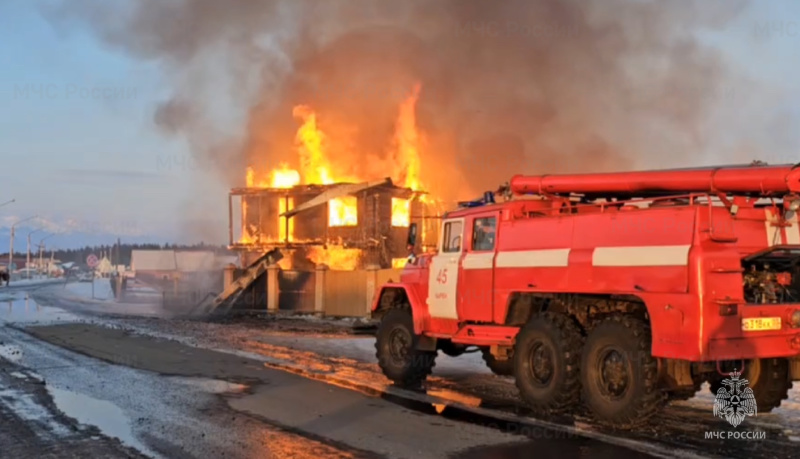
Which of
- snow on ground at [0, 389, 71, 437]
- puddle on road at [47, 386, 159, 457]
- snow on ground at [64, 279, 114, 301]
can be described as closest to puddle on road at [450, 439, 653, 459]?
puddle on road at [47, 386, 159, 457]

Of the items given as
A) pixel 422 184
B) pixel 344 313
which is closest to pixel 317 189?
pixel 422 184

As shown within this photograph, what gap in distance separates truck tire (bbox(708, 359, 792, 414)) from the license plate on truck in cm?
120

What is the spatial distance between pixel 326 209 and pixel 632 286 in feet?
85.7

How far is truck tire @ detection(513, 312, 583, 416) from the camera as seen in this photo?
846 centimetres

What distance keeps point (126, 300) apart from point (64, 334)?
22129mm

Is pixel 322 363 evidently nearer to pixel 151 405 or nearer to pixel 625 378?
pixel 151 405

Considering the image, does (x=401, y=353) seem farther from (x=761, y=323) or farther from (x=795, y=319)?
(x=795, y=319)

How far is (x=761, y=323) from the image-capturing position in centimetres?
734

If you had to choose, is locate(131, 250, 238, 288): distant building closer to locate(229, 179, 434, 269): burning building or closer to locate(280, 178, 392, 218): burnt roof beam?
locate(229, 179, 434, 269): burning building

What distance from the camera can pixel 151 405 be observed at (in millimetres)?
8789

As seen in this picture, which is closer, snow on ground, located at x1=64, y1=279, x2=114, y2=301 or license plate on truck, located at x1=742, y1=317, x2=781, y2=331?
license plate on truck, located at x1=742, y1=317, x2=781, y2=331

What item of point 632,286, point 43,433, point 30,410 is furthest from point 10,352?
point 632,286

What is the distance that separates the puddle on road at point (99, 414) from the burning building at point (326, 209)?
71.8 feet

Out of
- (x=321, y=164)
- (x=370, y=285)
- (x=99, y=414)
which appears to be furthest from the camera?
(x=321, y=164)
